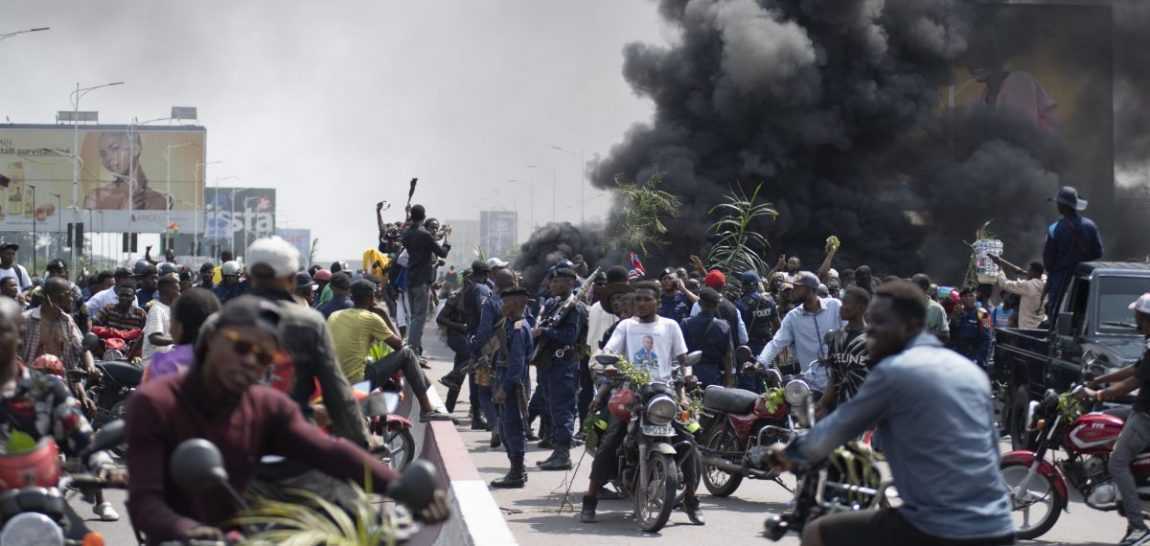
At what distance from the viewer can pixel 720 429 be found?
11797 millimetres

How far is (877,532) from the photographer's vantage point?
Answer: 5.20 metres

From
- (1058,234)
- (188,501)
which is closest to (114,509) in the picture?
(188,501)

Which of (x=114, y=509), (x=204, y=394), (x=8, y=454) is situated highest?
(x=204, y=394)

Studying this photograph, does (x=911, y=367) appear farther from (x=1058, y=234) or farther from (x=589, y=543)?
(x=1058, y=234)

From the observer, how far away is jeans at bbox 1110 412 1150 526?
31.0 feet

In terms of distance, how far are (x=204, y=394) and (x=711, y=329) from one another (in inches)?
351

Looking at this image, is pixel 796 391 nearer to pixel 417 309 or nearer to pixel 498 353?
pixel 498 353

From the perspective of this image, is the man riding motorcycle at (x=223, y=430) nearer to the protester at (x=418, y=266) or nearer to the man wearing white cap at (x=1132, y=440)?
the man wearing white cap at (x=1132, y=440)

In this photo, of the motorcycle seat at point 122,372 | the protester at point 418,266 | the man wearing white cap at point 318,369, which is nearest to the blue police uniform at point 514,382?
the motorcycle seat at point 122,372

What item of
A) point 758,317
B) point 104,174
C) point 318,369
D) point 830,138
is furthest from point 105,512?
point 104,174

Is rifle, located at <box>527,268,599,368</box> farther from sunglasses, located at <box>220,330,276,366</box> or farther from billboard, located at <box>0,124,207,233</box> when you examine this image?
billboard, located at <box>0,124,207,233</box>

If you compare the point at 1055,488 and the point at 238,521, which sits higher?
A: the point at 238,521

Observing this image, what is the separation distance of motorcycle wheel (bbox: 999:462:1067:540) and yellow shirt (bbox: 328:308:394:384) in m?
4.02

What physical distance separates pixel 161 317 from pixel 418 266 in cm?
612
